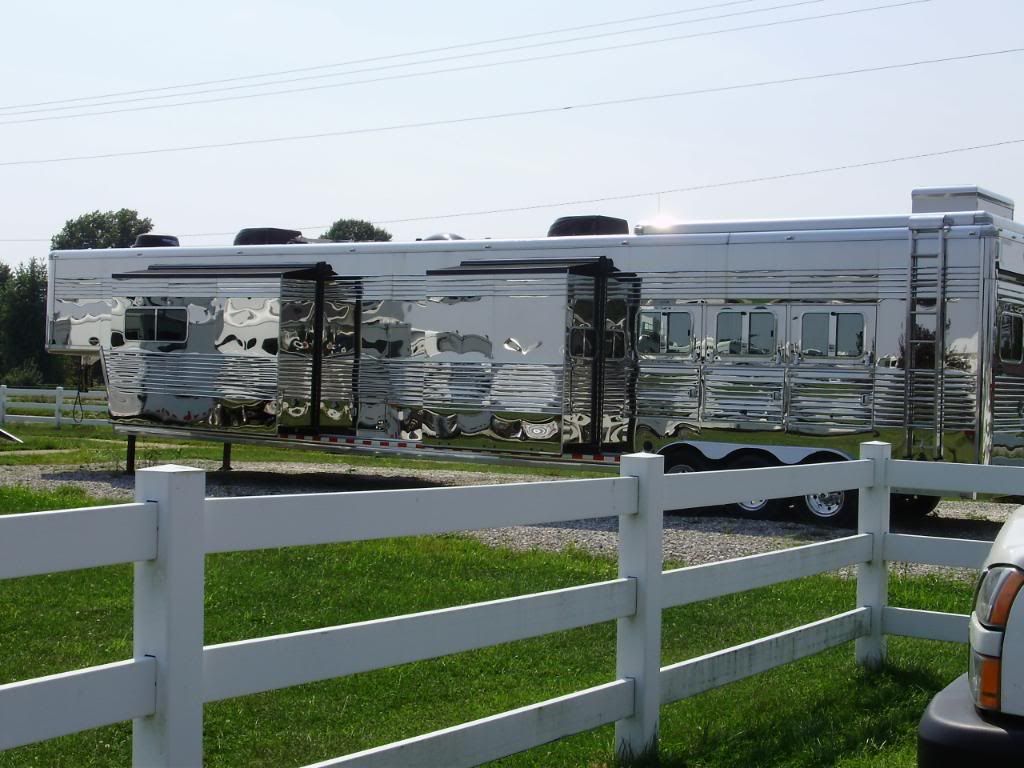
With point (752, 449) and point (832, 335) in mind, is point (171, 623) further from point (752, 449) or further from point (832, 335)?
point (752, 449)

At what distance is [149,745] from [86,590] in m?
5.77

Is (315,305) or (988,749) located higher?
(315,305)

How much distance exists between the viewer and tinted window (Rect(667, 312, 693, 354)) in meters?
14.2

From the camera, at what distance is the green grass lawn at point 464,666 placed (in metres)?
5.21

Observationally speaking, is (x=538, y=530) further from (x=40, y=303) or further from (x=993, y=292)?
(x=40, y=303)

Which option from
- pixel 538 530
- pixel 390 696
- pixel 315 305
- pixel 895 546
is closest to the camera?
pixel 390 696

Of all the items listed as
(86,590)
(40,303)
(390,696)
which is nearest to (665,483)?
(390,696)

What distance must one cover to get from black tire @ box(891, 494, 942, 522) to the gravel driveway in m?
0.17

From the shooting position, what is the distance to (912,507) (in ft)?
47.8

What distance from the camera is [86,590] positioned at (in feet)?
28.2

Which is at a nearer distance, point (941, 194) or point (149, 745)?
point (149, 745)

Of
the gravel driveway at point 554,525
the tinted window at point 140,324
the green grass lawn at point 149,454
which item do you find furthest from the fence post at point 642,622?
the tinted window at point 140,324

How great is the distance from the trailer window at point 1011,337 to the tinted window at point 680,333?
324 cm

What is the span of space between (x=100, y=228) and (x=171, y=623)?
88836 mm
